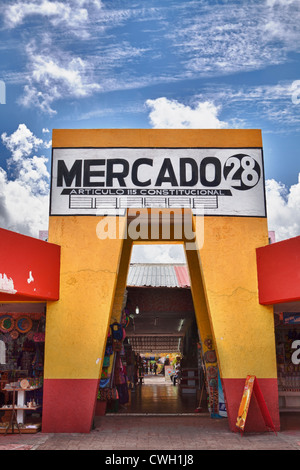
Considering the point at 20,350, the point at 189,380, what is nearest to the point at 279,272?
the point at 20,350

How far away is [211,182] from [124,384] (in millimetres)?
6092

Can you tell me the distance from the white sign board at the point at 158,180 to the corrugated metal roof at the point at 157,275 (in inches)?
143

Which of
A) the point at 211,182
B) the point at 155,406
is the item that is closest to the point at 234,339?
the point at 211,182

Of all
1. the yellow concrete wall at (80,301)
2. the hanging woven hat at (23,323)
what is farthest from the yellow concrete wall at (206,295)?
the hanging woven hat at (23,323)

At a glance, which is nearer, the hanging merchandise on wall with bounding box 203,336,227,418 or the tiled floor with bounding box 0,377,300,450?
the tiled floor with bounding box 0,377,300,450

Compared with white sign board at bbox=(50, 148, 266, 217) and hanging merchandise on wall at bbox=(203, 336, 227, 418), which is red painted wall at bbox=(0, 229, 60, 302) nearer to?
white sign board at bbox=(50, 148, 266, 217)

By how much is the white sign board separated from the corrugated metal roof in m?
3.62

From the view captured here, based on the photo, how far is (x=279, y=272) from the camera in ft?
28.7

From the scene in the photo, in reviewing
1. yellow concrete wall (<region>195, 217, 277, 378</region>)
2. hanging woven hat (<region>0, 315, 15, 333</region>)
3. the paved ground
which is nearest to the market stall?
hanging woven hat (<region>0, 315, 15, 333</region>)

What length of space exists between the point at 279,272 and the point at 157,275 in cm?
614

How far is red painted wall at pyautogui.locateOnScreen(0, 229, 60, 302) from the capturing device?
26.0ft

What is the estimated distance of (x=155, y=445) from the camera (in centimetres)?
780

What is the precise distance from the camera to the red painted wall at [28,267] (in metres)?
7.93
